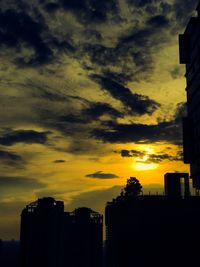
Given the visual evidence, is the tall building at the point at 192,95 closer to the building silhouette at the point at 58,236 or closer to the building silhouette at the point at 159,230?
the building silhouette at the point at 159,230

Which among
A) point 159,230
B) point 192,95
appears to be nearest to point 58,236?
point 159,230

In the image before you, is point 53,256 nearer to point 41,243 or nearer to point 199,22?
point 41,243

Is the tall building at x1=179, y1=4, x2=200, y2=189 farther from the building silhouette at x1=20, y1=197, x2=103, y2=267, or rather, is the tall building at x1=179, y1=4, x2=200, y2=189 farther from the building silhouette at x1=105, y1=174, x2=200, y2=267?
the building silhouette at x1=20, y1=197, x2=103, y2=267

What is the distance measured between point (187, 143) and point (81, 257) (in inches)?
1470

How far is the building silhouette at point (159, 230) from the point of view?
79.7m

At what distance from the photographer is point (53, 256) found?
78.6 m

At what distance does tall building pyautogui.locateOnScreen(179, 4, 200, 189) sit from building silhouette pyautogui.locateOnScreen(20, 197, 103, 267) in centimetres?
3011

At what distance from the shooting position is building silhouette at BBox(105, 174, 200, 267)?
79688 millimetres

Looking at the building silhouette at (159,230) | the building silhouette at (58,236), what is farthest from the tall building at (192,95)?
the building silhouette at (58,236)

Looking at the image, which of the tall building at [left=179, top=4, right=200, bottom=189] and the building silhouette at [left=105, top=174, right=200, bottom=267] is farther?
the building silhouette at [left=105, top=174, right=200, bottom=267]

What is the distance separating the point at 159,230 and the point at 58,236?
73.7ft

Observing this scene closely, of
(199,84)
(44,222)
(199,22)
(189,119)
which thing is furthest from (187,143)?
(44,222)

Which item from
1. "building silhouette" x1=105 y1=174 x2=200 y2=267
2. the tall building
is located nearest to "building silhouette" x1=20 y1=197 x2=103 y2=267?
"building silhouette" x1=105 y1=174 x2=200 y2=267

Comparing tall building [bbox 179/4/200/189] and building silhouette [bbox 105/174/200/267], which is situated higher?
tall building [bbox 179/4/200/189]
